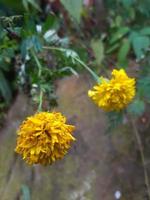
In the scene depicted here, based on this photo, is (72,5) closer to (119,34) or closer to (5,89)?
(119,34)

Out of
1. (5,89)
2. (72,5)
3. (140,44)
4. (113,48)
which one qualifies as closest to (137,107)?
(140,44)

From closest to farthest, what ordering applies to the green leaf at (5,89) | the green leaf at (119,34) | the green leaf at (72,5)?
the green leaf at (72,5) → the green leaf at (119,34) → the green leaf at (5,89)

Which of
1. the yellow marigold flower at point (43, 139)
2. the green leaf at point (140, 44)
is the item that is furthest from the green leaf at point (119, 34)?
the yellow marigold flower at point (43, 139)

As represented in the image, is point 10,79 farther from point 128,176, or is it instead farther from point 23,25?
point 23,25

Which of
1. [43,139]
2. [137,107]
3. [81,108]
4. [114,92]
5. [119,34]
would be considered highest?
[119,34]

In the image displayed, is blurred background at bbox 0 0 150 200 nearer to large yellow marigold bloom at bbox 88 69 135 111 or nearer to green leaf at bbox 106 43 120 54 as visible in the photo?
green leaf at bbox 106 43 120 54

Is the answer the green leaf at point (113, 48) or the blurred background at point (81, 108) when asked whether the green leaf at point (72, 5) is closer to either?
the blurred background at point (81, 108)

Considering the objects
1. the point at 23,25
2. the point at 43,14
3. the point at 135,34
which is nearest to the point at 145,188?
the point at 135,34

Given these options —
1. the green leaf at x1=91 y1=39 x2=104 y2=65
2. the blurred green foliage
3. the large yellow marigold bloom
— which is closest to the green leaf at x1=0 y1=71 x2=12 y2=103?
the blurred green foliage
